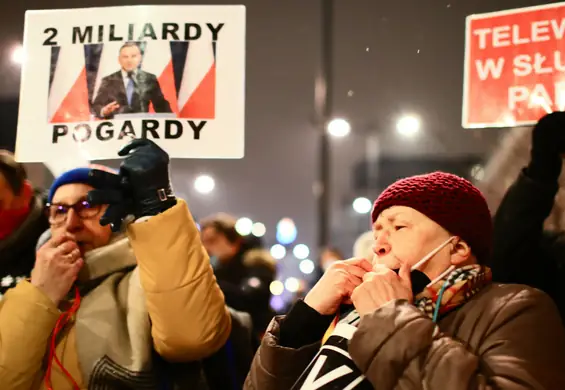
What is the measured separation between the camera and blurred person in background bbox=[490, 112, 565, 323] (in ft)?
5.13

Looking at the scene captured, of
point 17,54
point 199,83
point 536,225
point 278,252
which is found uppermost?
point 17,54

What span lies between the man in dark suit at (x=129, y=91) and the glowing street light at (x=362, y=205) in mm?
632

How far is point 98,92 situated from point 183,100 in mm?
250

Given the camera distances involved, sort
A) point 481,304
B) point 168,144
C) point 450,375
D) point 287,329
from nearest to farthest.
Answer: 1. point 450,375
2. point 481,304
3. point 287,329
4. point 168,144

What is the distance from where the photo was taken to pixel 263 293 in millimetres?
1956

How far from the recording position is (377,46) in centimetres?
198

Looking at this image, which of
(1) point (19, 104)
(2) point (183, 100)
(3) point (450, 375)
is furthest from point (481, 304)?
(1) point (19, 104)

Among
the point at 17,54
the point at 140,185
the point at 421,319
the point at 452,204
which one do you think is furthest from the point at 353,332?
the point at 17,54

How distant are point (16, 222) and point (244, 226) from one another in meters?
0.64

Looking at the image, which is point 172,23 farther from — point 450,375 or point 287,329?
point 450,375

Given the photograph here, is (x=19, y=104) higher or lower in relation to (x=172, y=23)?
lower

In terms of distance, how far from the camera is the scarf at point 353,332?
1.18 metres

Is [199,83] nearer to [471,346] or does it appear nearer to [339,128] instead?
[339,128]

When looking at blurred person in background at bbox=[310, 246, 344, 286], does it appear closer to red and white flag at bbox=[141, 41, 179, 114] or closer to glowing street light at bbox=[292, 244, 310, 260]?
glowing street light at bbox=[292, 244, 310, 260]
